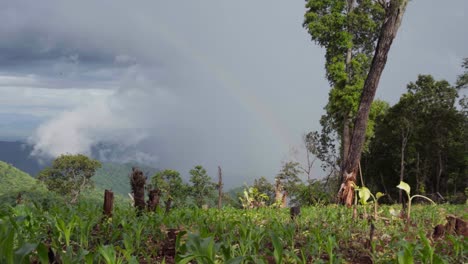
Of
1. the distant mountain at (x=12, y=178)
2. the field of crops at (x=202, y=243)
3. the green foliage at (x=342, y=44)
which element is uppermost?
the green foliage at (x=342, y=44)

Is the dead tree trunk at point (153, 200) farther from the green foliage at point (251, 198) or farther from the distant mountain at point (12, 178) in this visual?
the distant mountain at point (12, 178)

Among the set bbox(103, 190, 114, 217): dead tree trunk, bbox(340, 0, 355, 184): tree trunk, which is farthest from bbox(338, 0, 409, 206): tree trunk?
bbox(340, 0, 355, 184): tree trunk

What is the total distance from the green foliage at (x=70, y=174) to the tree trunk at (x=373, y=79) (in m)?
38.0

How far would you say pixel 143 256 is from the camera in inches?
169

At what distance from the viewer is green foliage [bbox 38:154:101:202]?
4594cm

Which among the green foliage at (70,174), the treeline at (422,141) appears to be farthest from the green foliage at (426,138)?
the green foliage at (70,174)

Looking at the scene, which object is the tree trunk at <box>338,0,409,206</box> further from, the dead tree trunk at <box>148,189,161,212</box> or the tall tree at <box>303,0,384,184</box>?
the tall tree at <box>303,0,384,184</box>

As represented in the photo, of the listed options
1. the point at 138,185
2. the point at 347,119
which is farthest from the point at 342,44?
the point at 138,185

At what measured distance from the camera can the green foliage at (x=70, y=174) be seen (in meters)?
45.9

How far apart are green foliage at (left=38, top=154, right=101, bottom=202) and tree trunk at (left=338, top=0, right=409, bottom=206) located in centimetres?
3799

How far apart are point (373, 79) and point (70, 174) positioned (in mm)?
40831

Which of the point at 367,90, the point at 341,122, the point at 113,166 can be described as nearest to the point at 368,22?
the point at 341,122

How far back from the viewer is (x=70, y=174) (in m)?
47.5

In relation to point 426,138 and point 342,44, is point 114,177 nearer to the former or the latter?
point 426,138
